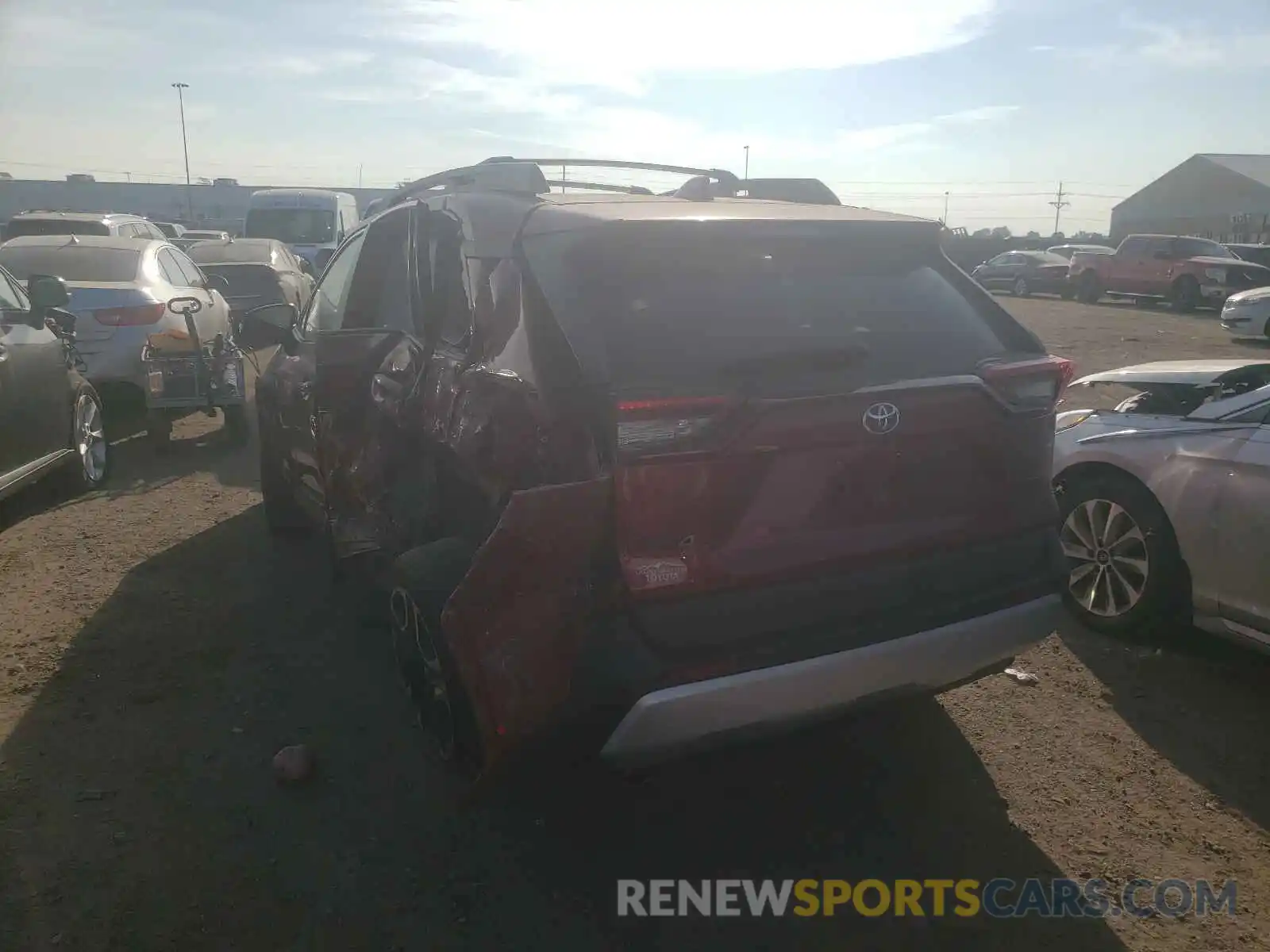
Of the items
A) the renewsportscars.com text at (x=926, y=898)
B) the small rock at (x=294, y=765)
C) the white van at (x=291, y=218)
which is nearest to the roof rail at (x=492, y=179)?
the small rock at (x=294, y=765)

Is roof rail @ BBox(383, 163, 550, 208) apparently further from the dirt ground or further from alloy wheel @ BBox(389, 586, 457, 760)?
the dirt ground

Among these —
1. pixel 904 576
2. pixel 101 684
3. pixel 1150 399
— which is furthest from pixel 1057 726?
pixel 101 684

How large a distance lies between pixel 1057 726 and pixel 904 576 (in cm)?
143

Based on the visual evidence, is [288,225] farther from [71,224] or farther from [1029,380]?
[1029,380]

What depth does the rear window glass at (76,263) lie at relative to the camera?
819 centimetres

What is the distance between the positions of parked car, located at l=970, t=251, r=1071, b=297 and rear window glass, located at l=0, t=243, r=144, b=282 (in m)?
26.9

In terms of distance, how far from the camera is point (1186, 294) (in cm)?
2377

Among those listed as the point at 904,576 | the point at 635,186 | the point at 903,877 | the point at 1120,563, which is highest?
the point at 635,186

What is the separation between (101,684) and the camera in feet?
13.0

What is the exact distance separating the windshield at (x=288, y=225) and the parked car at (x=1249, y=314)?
17.4 m

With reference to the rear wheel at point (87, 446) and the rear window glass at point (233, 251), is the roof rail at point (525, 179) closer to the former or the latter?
the rear wheel at point (87, 446)

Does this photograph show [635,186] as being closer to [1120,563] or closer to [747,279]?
[747,279]

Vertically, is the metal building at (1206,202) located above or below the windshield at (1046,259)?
above

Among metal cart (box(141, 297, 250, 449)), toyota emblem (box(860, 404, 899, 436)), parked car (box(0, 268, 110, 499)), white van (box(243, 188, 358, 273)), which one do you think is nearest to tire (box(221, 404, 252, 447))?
metal cart (box(141, 297, 250, 449))
